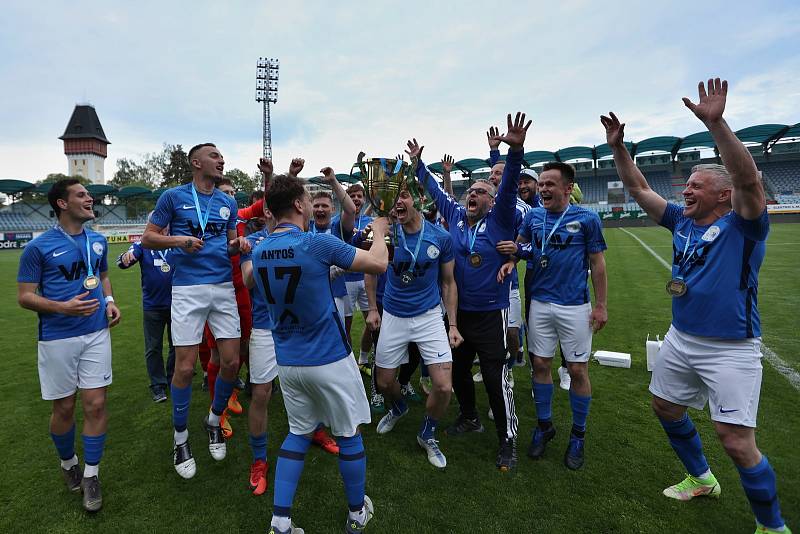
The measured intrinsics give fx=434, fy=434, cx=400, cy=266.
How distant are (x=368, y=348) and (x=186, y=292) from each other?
2.89 meters

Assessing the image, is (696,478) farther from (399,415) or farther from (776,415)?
(399,415)

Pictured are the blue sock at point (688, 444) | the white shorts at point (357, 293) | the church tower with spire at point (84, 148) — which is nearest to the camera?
the blue sock at point (688, 444)

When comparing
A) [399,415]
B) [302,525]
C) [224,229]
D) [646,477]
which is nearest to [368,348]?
[399,415]

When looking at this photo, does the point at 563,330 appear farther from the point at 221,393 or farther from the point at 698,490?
the point at 221,393

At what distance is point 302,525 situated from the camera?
9.23ft

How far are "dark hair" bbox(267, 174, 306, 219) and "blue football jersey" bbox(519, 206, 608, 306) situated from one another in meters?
2.16

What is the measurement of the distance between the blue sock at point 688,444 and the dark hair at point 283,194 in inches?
113

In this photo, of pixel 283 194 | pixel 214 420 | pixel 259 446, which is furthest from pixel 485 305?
pixel 214 420

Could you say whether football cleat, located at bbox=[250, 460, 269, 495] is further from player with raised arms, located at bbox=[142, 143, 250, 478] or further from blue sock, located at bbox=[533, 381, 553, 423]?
blue sock, located at bbox=[533, 381, 553, 423]

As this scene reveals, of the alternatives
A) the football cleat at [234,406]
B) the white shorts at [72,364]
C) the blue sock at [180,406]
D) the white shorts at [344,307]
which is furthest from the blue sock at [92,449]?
the white shorts at [344,307]

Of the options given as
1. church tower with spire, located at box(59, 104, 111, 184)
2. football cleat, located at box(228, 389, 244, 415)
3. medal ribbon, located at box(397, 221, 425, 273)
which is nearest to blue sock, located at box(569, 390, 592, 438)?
medal ribbon, located at box(397, 221, 425, 273)

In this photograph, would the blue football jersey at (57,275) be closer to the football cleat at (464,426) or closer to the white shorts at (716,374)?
the football cleat at (464,426)

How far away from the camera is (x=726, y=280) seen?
2582mm

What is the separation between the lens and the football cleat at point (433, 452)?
137 inches
